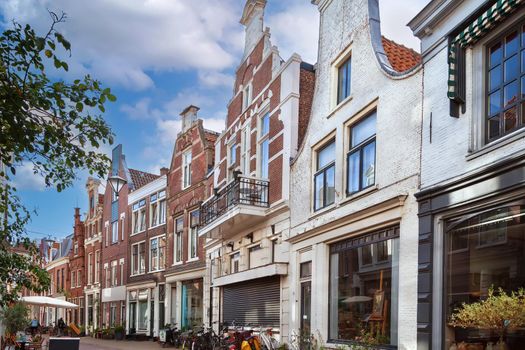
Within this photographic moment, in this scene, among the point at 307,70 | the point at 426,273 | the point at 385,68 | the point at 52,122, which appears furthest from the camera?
the point at 307,70

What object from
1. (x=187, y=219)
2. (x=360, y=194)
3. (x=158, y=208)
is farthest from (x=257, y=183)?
(x=158, y=208)

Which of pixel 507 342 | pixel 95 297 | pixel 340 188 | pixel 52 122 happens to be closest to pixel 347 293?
pixel 340 188

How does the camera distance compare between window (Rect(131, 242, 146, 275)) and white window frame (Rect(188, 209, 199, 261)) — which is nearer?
white window frame (Rect(188, 209, 199, 261))

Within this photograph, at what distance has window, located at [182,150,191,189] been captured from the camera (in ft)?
90.0

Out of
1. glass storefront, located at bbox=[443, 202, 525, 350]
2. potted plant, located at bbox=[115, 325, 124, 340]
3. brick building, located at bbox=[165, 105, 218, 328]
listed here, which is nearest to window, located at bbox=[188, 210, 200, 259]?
brick building, located at bbox=[165, 105, 218, 328]

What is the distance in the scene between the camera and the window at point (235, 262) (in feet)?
66.9

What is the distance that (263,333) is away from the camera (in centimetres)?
1597

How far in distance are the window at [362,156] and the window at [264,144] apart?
5474mm

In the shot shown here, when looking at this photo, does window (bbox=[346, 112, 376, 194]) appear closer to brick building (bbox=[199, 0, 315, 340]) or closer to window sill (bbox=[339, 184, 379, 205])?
window sill (bbox=[339, 184, 379, 205])

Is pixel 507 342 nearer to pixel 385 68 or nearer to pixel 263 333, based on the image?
pixel 385 68

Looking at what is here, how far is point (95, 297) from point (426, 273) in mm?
35492

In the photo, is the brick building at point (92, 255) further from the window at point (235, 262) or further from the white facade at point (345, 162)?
Result: the white facade at point (345, 162)

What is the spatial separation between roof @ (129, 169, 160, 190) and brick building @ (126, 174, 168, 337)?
2.35 m

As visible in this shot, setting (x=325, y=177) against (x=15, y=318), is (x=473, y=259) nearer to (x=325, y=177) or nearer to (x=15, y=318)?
(x=325, y=177)
